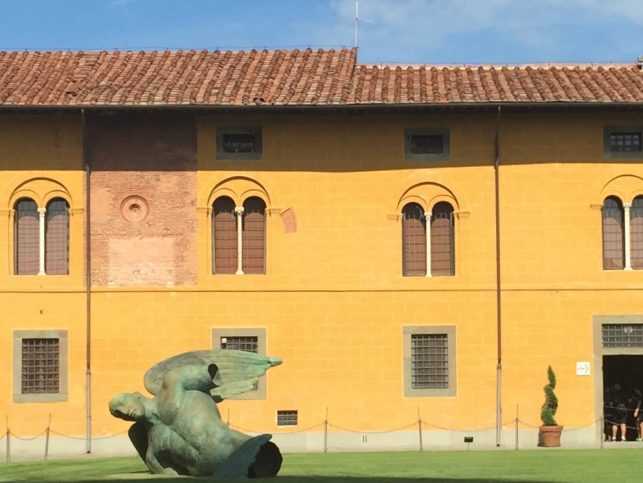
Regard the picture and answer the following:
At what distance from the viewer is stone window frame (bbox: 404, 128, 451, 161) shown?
3412cm

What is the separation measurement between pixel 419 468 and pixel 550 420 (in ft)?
31.2

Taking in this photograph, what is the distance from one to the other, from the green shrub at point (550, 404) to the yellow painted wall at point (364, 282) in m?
0.22

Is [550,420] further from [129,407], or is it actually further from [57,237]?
[129,407]

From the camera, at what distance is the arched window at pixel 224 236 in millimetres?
34094

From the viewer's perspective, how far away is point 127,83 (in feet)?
114

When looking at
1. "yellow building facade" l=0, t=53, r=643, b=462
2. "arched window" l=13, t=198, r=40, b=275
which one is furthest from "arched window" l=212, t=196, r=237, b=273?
"arched window" l=13, t=198, r=40, b=275

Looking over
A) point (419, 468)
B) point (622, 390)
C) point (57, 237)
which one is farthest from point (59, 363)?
point (622, 390)

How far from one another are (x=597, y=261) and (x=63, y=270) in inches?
471

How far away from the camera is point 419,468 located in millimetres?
24297

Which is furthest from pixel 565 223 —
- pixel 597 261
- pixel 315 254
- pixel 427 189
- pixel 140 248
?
pixel 140 248

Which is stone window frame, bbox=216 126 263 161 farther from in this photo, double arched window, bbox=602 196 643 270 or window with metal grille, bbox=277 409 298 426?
double arched window, bbox=602 196 643 270

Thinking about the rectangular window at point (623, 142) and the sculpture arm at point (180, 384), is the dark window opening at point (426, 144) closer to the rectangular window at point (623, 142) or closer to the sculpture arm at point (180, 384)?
the rectangular window at point (623, 142)

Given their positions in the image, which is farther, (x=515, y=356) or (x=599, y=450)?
(x=515, y=356)

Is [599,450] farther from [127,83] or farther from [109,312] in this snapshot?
[127,83]
